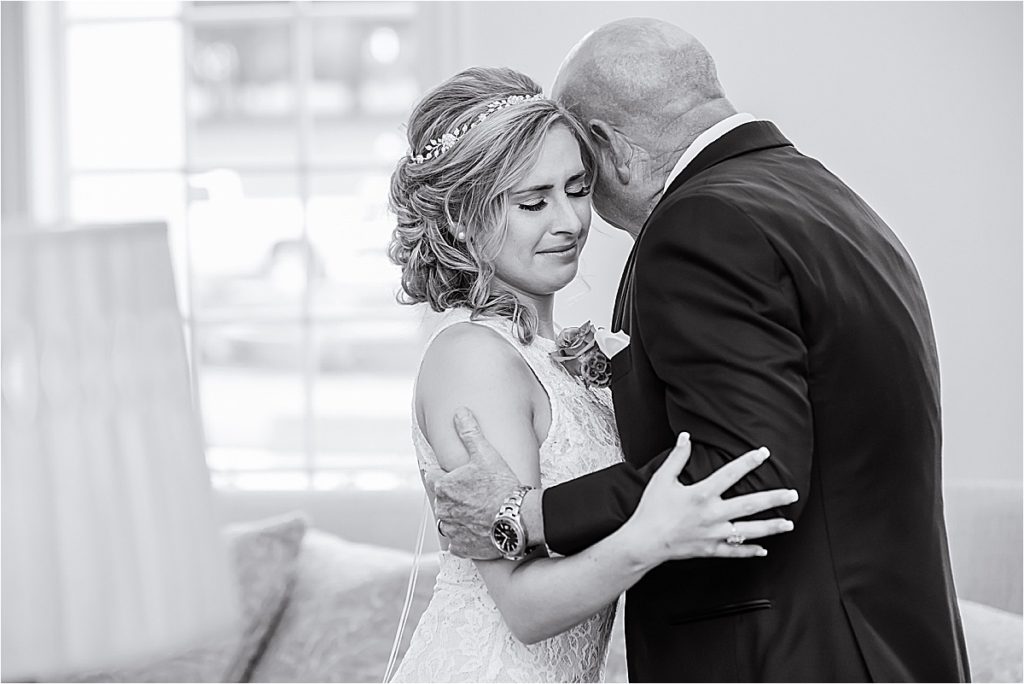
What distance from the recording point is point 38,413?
3.72 feet

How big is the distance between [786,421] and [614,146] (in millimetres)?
604

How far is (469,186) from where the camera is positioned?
1796mm

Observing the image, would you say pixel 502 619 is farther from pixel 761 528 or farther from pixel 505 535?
pixel 761 528

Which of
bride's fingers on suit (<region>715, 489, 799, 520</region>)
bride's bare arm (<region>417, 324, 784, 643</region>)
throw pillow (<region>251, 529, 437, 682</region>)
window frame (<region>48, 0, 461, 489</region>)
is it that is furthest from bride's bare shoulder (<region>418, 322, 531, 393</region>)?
window frame (<region>48, 0, 461, 489</region>)

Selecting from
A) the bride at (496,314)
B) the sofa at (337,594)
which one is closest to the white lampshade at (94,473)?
the bride at (496,314)

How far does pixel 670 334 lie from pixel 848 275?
26cm

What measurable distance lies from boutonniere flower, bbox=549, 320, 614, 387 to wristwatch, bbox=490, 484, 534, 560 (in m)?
0.37

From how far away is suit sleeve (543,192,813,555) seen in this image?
4.59 ft

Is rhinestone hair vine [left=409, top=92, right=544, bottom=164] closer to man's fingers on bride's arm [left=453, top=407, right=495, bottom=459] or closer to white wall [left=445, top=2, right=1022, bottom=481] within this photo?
man's fingers on bride's arm [left=453, top=407, right=495, bottom=459]

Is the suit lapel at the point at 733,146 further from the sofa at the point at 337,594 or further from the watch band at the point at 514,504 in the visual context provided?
the sofa at the point at 337,594

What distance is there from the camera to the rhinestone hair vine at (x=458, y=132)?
5.92ft

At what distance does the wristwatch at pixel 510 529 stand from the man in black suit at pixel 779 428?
2 cm

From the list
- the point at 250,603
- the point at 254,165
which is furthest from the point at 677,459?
the point at 254,165

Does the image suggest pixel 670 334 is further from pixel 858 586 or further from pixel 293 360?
pixel 293 360
